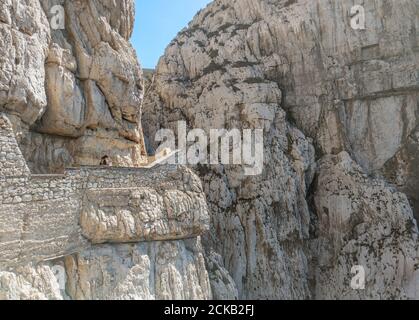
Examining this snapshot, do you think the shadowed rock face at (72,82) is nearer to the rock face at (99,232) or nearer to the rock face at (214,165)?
the rock face at (214,165)

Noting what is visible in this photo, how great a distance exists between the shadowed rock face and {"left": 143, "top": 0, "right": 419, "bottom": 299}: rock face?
31.5ft

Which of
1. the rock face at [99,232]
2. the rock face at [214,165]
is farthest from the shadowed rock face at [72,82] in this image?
the rock face at [99,232]

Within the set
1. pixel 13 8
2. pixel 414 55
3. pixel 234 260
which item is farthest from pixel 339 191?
pixel 13 8

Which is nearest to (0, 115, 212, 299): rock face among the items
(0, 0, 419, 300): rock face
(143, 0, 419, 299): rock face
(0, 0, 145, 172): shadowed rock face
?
(0, 0, 419, 300): rock face

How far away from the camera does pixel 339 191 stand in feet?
86.8

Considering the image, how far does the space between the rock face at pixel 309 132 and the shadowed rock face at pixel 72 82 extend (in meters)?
9.60

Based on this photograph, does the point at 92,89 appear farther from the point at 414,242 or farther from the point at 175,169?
the point at 414,242

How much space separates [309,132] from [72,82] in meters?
19.9

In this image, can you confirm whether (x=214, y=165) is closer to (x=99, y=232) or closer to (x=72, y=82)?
(x=72, y=82)

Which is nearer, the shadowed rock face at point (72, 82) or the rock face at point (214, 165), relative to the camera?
the rock face at point (214, 165)

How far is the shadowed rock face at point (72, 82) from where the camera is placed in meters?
12.3

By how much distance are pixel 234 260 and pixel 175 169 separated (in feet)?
40.6

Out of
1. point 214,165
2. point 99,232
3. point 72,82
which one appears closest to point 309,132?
point 214,165
